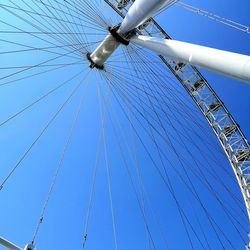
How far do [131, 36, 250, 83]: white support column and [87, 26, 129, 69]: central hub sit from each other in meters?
4.81

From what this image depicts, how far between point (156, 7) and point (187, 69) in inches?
786

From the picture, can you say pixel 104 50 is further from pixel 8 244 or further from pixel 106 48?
pixel 8 244

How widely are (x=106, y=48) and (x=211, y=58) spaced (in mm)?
8719

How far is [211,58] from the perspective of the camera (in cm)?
638

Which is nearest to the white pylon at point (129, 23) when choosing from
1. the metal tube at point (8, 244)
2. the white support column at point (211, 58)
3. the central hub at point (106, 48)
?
the central hub at point (106, 48)

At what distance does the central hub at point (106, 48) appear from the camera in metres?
13.7

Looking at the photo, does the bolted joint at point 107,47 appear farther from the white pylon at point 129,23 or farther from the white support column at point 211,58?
the white support column at point 211,58

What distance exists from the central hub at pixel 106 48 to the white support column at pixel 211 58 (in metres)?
4.81

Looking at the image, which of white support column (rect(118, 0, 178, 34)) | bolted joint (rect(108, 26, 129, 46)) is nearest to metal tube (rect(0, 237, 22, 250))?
white support column (rect(118, 0, 178, 34))

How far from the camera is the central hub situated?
13.7 m

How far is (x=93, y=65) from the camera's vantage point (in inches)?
599

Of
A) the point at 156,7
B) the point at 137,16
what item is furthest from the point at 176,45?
the point at 137,16

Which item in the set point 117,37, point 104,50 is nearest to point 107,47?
point 104,50

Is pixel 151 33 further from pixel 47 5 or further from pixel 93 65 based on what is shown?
pixel 47 5
